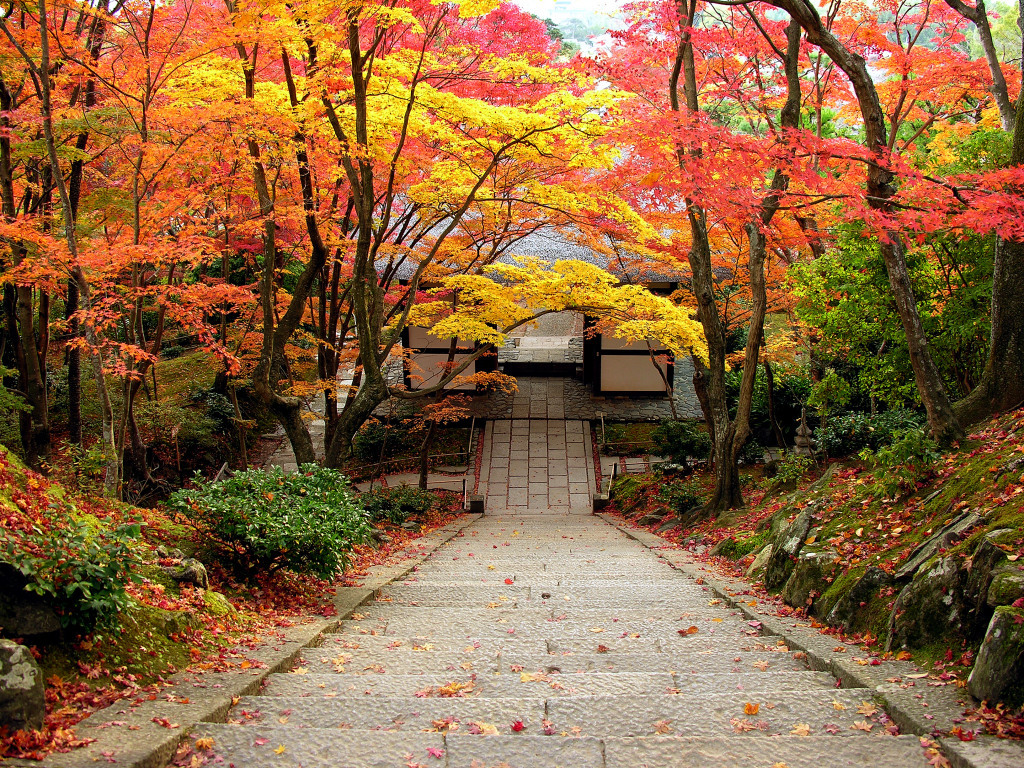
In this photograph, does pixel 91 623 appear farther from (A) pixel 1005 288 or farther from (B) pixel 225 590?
(A) pixel 1005 288

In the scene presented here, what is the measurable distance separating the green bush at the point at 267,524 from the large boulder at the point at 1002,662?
350cm

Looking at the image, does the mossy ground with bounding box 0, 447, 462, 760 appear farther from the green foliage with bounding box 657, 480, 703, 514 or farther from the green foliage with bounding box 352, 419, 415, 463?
the green foliage with bounding box 352, 419, 415, 463

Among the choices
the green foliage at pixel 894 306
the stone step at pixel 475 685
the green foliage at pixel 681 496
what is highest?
the green foliage at pixel 894 306

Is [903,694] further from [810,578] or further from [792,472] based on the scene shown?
[792,472]

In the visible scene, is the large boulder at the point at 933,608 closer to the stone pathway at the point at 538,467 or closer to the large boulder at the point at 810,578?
the large boulder at the point at 810,578

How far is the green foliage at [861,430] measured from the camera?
27.1 ft

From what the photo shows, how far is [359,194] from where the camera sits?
8.05m

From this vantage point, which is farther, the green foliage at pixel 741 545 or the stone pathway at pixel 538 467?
the stone pathway at pixel 538 467

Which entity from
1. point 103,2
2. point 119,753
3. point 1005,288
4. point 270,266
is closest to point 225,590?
point 119,753

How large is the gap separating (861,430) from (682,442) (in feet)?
12.2

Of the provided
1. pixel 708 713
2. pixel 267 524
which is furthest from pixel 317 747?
pixel 267 524

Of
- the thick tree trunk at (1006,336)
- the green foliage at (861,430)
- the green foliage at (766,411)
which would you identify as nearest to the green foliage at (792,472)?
the green foliage at (861,430)

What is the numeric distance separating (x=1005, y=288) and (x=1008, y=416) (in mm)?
955

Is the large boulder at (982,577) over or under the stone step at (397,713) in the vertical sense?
over
